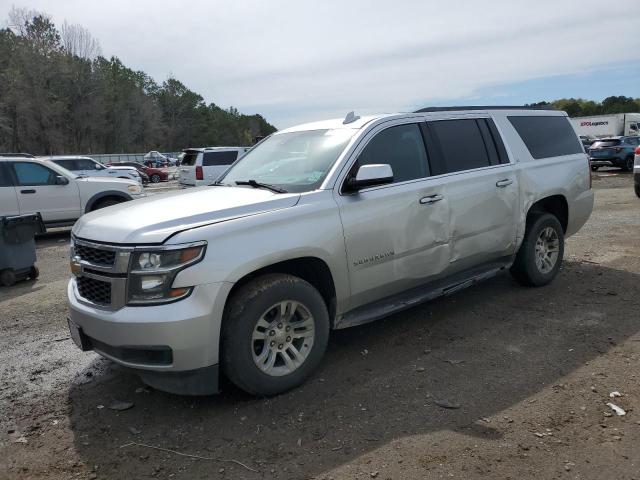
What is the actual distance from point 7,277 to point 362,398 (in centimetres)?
587

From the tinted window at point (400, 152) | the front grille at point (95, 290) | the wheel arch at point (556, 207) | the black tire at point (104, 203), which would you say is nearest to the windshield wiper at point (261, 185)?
the tinted window at point (400, 152)

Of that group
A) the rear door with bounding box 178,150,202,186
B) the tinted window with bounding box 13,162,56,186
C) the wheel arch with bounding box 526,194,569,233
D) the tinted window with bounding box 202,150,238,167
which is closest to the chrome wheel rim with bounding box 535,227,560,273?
the wheel arch with bounding box 526,194,569,233

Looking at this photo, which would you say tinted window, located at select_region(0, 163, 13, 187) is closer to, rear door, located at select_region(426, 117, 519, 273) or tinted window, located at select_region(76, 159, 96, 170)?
rear door, located at select_region(426, 117, 519, 273)

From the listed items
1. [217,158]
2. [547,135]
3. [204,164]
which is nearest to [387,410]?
[547,135]

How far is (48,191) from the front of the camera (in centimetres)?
1105

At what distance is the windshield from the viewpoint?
4109mm

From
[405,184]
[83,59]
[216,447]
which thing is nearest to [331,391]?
[216,447]

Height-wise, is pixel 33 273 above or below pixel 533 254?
below

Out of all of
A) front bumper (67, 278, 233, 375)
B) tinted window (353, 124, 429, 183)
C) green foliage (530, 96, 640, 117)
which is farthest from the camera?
green foliage (530, 96, 640, 117)

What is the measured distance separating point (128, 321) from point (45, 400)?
122 centimetres

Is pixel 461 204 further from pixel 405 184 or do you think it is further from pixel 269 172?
pixel 269 172

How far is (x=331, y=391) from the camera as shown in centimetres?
370

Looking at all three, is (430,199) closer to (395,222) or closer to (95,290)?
(395,222)

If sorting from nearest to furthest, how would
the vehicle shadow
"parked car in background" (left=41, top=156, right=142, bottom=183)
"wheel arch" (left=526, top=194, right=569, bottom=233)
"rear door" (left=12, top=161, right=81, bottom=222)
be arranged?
the vehicle shadow, "wheel arch" (left=526, top=194, right=569, bottom=233), "rear door" (left=12, top=161, right=81, bottom=222), "parked car in background" (left=41, top=156, right=142, bottom=183)
